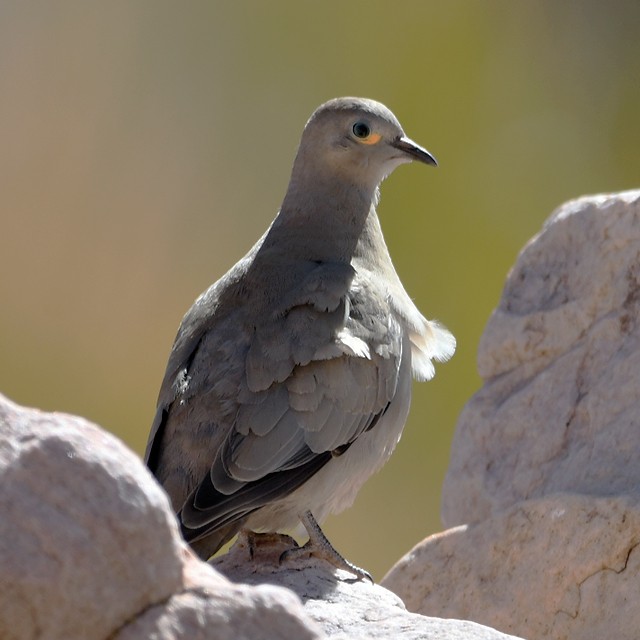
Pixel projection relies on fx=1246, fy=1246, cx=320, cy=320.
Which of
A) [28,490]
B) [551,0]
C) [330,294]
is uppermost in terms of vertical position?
[551,0]

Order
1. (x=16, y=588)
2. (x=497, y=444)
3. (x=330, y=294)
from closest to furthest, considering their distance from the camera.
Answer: (x=16, y=588), (x=330, y=294), (x=497, y=444)

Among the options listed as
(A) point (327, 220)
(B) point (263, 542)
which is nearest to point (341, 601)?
(B) point (263, 542)

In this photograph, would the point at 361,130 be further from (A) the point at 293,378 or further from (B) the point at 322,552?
(B) the point at 322,552

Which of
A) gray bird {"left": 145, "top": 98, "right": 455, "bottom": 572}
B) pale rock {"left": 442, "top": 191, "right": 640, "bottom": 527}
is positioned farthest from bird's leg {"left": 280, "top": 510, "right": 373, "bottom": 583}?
pale rock {"left": 442, "top": 191, "right": 640, "bottom": 527}

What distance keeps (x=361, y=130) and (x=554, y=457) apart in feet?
4.03

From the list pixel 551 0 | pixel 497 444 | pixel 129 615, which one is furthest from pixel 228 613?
pixel 551 0

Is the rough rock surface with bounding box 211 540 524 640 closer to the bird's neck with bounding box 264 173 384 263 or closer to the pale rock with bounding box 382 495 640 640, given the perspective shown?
the pale rock with bounding box 382 495 640 640

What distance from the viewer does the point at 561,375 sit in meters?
3.73

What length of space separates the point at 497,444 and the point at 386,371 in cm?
46

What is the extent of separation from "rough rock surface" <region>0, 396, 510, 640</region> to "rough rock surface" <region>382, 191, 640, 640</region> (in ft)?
5.54

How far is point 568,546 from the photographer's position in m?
3.29

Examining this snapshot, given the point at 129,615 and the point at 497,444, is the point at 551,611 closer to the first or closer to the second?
the point at 497,444

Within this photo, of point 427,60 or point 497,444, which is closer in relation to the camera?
point 497,444

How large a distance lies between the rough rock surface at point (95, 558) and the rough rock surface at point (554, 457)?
5.54ft
